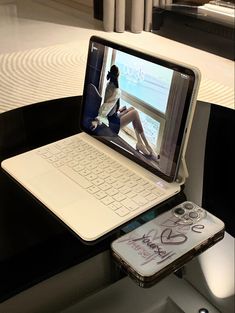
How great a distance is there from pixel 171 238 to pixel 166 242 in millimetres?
15

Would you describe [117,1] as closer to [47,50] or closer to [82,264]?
[47,50]

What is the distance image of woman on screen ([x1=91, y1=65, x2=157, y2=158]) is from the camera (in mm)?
901

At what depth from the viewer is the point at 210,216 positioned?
804 millimetres

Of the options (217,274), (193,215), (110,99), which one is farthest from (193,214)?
(110,99)

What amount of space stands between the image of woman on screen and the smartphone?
6.2 inches

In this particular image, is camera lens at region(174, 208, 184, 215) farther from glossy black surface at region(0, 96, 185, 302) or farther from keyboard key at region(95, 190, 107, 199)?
keyboard key at region(95, 190, 107, 199)

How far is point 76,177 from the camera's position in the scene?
0.88 metres

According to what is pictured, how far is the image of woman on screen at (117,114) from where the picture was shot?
0.90 meters

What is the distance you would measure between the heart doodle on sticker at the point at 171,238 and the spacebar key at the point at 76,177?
188 mm

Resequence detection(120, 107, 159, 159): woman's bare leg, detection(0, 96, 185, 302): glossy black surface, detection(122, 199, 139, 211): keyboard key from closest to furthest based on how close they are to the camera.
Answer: detection(0, 96, 185, 302): glossy black surface → detection(122, 199, 139, 211): keyboard key → detection(120, 107, 159, 159): woman's bare leg

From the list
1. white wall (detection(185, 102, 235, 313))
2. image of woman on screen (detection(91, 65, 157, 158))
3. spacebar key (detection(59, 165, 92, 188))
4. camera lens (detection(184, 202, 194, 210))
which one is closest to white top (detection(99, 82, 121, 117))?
image of woman on screen (detection(91, 65, 157, 158))

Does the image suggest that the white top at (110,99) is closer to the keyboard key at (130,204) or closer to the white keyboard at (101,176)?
the white keyboard at (101,176)

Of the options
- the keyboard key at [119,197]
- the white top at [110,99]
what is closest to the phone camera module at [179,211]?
the keyboard key at [119,197]

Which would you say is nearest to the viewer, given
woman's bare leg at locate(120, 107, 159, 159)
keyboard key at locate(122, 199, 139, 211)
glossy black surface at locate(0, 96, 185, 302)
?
glossy black surface at locate(0, 96, 185, 302)
